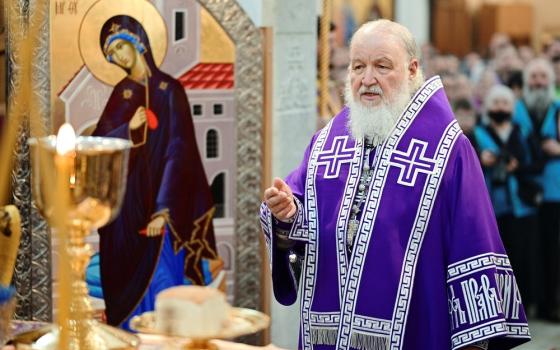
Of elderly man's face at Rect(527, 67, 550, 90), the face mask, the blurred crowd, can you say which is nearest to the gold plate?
the blurred crowd

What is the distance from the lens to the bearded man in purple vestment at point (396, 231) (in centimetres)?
366

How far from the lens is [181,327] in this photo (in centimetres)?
229

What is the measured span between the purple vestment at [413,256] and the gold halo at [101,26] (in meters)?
1.19

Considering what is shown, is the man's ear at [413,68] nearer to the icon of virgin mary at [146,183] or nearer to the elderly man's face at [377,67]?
the elderly man's face at [377,67]

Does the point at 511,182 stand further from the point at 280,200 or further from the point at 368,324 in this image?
the point at 280,200

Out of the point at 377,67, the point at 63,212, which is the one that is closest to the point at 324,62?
the point at 377,67

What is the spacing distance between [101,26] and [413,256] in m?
1.65

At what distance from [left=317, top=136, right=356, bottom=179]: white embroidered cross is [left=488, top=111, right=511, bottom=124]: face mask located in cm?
474

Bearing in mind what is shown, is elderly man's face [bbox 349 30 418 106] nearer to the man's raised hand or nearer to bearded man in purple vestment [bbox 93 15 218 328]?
the man's raised hand

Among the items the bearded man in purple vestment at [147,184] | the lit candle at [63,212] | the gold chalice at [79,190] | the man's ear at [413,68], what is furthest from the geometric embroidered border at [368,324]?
the lit candle at [63,212]

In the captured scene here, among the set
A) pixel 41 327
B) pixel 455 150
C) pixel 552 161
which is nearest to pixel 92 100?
pixel 455 150

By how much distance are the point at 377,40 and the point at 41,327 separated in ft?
4.66

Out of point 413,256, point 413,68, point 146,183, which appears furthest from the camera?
point 146,183

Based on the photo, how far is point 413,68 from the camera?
3.86m
